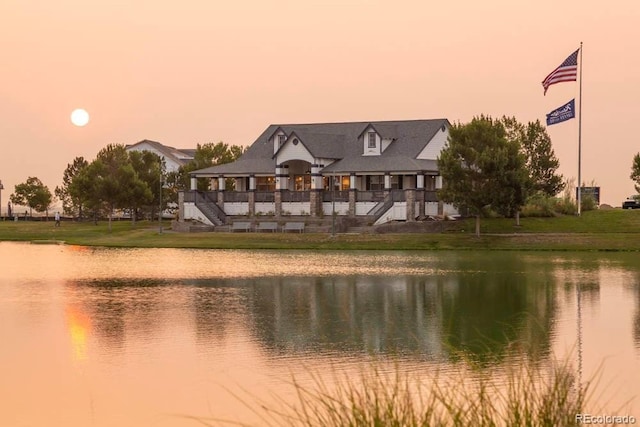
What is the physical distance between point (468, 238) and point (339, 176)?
22759mm

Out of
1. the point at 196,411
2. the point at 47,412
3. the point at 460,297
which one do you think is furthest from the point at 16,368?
the point at 460,297

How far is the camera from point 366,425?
1057 centimetres

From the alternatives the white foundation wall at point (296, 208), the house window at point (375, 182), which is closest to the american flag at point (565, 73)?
the house window at point (375, 182)

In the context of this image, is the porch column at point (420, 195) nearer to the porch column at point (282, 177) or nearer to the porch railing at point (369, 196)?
the porch railing at point (369, 196)

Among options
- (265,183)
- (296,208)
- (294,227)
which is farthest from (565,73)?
(265,183)

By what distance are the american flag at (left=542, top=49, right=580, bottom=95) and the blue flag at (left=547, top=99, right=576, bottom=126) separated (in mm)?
5154

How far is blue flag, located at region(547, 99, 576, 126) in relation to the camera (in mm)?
74562

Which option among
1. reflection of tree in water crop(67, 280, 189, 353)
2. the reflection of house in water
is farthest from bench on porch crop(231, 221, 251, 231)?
reflection of tree in water crop(67, 280, 189, 353)

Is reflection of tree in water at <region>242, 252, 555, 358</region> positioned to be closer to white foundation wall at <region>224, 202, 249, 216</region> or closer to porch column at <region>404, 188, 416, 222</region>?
porch column at <region>404, 188, 416, 222</region>

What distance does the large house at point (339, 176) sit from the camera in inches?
3339

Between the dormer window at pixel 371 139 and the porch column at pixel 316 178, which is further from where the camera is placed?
the dormer window at pixel 371 139

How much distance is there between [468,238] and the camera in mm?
71250

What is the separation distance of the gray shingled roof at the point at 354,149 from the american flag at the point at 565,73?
17739 mm

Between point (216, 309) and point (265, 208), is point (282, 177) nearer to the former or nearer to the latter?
point (265, 208)
